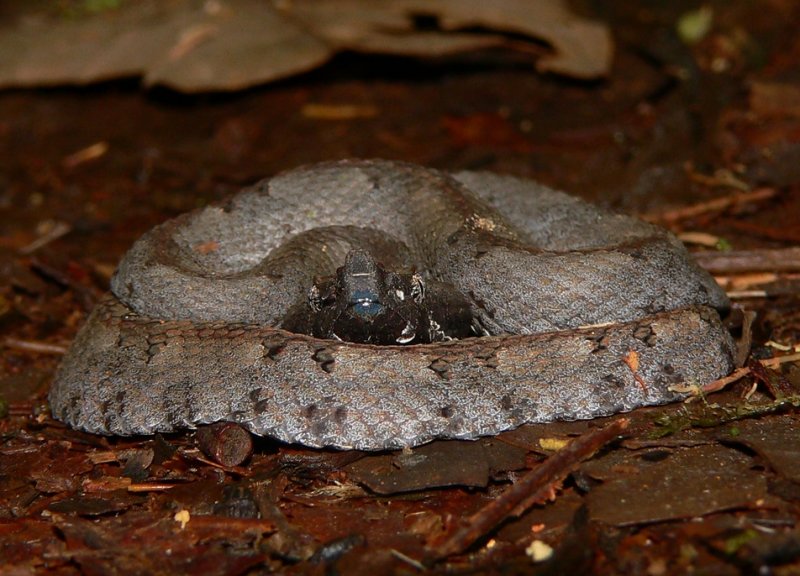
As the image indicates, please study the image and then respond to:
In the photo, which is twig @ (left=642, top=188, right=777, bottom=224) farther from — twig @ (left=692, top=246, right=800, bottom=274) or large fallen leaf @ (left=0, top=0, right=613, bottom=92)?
large fallen leaf @ (left=0, top=0, right=613, bottom=92)

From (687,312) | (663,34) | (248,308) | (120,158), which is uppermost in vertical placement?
(663,34)

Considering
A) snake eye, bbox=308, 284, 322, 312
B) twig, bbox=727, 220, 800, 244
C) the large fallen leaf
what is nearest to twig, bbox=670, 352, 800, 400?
twig, bbox=727, 220, 800, 244

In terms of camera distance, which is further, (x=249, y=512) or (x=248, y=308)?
(x=248, y=308)

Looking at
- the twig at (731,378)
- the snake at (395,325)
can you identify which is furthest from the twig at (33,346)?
the twig at (731,378)

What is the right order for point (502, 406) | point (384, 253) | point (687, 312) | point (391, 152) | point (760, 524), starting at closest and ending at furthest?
point (760, 524)
point (502, 406)
point (687, 312)
point (384, 253)
point (391, 152)

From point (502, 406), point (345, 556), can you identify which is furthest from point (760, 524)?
point (345, 556)

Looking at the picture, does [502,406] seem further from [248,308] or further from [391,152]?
[391,152]

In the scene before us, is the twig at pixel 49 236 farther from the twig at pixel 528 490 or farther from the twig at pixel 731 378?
the twig at pixel 731 378
